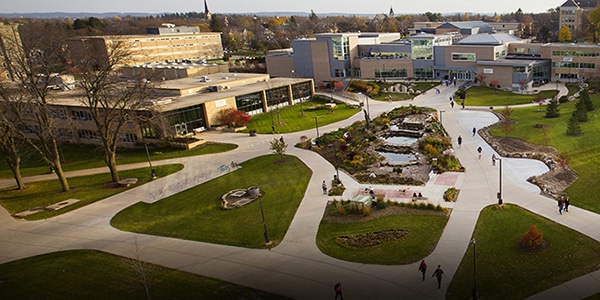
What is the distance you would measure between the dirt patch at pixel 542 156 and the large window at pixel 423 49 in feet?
112

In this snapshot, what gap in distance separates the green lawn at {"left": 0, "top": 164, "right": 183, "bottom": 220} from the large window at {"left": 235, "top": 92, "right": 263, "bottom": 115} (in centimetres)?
2142

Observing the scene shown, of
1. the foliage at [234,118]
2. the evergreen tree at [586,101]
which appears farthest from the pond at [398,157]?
the evergreen tree at [586,101]

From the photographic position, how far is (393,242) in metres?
24.5

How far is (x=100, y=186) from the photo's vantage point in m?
38.8

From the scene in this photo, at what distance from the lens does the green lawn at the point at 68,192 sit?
3494cm

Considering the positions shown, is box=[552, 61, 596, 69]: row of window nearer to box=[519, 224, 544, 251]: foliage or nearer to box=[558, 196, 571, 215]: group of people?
box=[558, 196, 571, 215]: group of people

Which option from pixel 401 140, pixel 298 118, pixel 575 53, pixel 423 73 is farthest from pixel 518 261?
pixel 423 73

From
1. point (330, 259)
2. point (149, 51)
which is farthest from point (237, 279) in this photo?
point (149, 51)

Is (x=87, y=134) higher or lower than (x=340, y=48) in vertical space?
lower

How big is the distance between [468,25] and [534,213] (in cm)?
10024

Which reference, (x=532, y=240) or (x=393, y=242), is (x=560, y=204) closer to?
(x=532, y=240)

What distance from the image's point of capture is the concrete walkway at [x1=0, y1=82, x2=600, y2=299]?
20719 millimetres

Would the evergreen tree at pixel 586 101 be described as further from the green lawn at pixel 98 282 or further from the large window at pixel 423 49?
the green lawn at pixel 98 282

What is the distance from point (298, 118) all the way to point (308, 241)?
3647 cm
